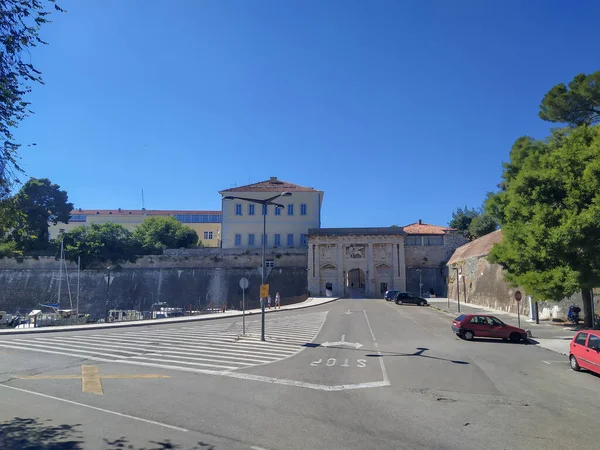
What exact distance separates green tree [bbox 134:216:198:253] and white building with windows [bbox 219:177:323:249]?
32.6 ft

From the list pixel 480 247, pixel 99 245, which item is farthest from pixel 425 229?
pixel 99 245

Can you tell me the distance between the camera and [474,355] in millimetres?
17391

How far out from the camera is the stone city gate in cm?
6888

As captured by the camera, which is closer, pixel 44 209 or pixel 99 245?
pixel 99 245

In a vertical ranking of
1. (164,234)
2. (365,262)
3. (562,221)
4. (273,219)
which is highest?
(273,219)

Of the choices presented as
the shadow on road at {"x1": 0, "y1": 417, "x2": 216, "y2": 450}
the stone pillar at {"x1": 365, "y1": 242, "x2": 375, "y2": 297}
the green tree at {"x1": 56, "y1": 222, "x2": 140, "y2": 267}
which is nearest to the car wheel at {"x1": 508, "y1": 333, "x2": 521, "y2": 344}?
the shadow on road at {"x1": 0, "y1": 417, "x2": 216, "y2": 450}

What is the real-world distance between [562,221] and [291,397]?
17.4m

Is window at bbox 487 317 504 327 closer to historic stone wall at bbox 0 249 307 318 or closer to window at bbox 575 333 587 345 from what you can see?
window at bbox 575 333 587 345

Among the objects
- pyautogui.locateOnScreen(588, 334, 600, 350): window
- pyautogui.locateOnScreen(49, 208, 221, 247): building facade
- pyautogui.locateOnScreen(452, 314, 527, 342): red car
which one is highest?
pyautogui.locateOnScreen(49, 208, 221, 247): building facade

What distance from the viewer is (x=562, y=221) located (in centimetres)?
2152

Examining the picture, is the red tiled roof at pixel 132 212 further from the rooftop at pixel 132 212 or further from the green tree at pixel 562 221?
the green tree at pixel 562 221

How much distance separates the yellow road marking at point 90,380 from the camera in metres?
10.5

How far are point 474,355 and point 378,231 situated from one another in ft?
174

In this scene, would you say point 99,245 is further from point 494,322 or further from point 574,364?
point 574,364
